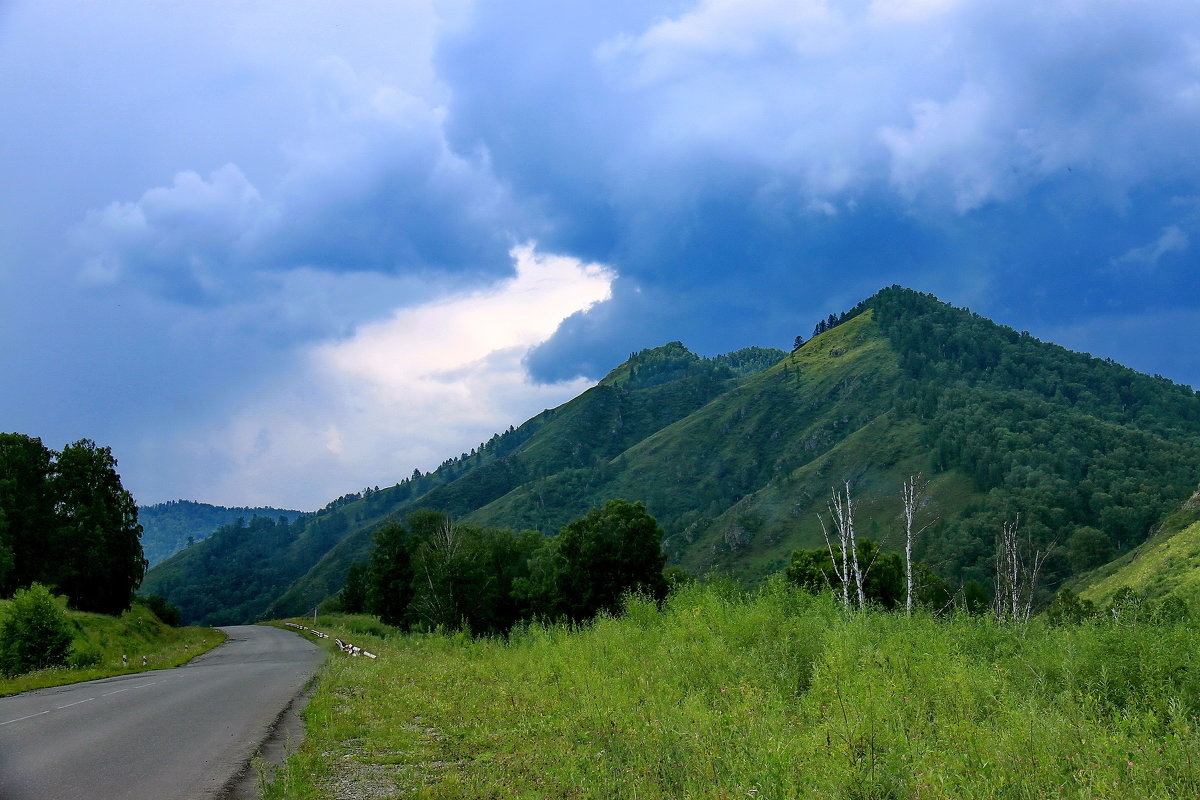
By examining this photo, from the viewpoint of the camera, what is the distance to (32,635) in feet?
91.9

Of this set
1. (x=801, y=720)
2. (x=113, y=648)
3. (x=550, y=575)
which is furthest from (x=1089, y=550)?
(x=801, y=720)

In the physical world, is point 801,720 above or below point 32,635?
above

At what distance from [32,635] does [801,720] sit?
3132 centimetres

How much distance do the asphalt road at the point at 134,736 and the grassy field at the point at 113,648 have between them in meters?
2.67

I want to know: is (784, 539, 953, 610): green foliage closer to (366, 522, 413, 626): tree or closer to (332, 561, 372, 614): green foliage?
(366, 522, 413, 626): tree

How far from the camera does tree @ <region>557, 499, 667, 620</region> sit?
58562 mm

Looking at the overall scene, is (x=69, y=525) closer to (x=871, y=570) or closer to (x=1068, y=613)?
(x=1068, y=613)

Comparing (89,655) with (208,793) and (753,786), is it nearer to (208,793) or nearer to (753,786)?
(208,793)

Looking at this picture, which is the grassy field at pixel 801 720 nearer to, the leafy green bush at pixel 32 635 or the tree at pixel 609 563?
the leafy green bush at pixel 32 635

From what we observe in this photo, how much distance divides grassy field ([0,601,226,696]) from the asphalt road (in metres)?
2.67

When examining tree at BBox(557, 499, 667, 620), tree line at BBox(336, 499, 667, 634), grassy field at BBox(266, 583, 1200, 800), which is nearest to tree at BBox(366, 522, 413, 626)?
tree line at BBox(336, 499, 667, 634)

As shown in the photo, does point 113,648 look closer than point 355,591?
Yes

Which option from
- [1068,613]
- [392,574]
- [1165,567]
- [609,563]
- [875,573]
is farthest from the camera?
[392,574]

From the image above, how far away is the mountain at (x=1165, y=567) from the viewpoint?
6631 centimetres
